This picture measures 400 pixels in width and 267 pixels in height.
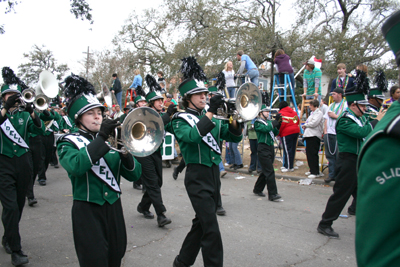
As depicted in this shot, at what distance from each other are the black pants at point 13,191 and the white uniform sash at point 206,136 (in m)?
2.51

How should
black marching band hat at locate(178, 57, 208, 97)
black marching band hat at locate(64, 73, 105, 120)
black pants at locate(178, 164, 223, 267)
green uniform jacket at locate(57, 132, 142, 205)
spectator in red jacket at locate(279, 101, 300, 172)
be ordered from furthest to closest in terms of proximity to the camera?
1. spectator in red jacket at locate(279, 101, 300, 172)
2. black marching band hat at locate(178, 57, 208, 97)
3. black pants at locate(178, 164, 223, 267)
4. black marching band hat at locate(64, 73, 105, 120)
5. green uniform jacket at locate(57, 132, 142, 205)

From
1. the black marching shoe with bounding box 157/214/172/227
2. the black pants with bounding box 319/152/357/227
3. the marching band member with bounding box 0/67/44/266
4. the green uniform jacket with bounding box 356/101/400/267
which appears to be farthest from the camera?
the black marching shoe with bounding box 157/214/172/227

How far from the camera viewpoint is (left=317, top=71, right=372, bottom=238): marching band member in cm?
478

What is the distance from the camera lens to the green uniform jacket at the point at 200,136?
3404 millimetres

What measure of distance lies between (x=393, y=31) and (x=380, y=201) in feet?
2.02

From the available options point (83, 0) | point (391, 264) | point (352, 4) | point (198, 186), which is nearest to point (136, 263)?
point (198, 186)

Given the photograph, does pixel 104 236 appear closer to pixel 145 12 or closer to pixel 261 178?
Answer: pixel 261 178

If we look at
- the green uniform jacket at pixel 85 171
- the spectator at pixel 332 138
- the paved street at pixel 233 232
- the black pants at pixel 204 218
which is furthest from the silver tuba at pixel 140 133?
the spectator at pixel 332 138

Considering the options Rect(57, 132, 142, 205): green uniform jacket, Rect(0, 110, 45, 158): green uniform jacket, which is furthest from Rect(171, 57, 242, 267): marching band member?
Rect(0, 110, 45, 158): green uniform jacket

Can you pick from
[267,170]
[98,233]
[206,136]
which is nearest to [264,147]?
[267,170]

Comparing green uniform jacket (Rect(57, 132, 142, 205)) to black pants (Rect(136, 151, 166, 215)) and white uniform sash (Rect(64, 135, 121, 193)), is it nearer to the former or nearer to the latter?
white uniform sash (Rect(64, 135, 121, 193))

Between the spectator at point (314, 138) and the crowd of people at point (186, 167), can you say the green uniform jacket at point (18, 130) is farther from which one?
the spectator at point (314, 138)

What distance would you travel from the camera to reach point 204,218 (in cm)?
332

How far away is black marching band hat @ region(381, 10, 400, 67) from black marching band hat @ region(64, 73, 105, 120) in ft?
7.65
